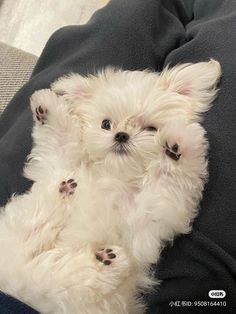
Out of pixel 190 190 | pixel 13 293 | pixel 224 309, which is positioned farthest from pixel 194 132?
pixel 13 293

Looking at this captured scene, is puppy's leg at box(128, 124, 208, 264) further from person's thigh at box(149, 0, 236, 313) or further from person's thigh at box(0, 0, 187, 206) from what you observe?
person's thigh at box(0, 0, 187, 206)

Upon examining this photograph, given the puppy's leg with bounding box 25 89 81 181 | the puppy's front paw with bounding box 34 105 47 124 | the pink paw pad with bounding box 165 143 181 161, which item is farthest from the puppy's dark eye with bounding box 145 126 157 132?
the puppy's front paw with bounding box 34 105 47 124

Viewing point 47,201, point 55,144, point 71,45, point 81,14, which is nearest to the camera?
point 47,201

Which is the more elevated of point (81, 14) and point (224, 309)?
point (81, 14)

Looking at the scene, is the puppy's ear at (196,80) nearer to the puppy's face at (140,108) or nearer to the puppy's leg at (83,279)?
the puppy's face at (140,108)

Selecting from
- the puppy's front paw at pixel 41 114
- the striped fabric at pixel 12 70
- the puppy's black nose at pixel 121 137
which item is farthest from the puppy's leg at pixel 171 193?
the striped fabric at pixel 12 70

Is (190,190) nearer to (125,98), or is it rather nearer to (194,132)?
(194,132)

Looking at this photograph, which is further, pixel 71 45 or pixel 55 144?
pixel 71 45
